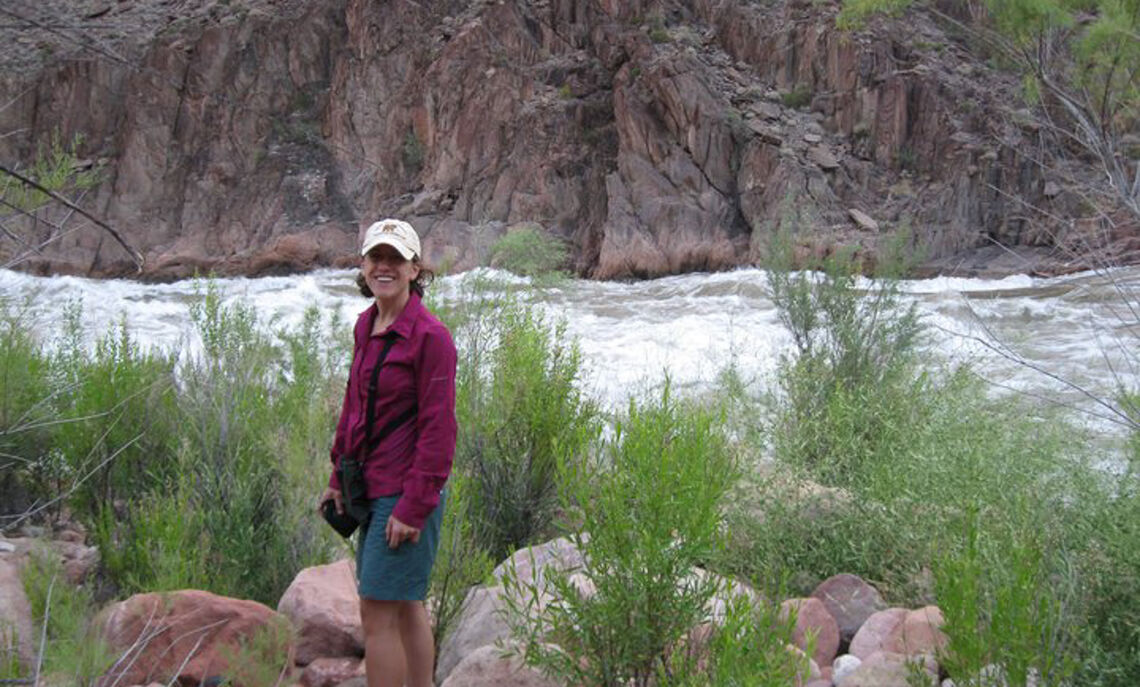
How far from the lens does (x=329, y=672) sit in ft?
12.6

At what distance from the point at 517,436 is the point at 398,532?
2164mm

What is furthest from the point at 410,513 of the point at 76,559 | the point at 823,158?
the point at 823,158

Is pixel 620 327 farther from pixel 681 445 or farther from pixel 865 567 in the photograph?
pixel 681 445

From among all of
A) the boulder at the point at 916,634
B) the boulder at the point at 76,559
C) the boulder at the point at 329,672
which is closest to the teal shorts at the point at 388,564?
the boulder at the point at 329,672

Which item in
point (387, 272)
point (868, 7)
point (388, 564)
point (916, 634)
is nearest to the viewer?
point (388, 564)

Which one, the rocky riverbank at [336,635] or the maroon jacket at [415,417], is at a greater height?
the maroon jacket at [415,417]

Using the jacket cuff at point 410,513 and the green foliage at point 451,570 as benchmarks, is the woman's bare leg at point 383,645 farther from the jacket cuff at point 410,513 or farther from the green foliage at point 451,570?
the green foliage at point 451,570

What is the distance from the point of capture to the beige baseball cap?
3.15m

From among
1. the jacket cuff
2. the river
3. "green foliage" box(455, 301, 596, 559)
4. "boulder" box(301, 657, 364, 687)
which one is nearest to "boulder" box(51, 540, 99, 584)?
"boulder" box(301, 657, 364, 687)

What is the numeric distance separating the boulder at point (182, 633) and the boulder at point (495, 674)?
2.39ft

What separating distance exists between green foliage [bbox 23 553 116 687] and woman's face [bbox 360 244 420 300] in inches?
52.2

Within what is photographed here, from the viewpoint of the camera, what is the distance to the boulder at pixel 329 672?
12.5 feet

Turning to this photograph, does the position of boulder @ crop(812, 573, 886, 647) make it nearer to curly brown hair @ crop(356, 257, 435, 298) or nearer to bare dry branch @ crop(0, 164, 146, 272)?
curly brown hair @ crop(356, 257, 435, 298)

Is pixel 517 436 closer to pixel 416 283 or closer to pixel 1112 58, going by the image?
pixel 416 283
